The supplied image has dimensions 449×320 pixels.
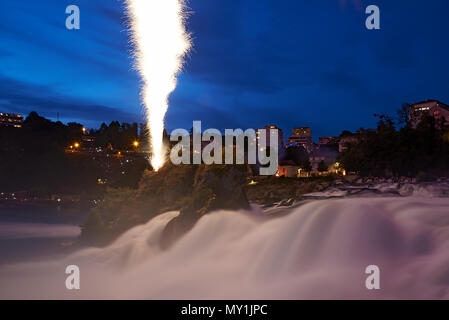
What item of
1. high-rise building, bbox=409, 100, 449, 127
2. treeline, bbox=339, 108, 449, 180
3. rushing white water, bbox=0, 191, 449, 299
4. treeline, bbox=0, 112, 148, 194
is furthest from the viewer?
treeline, bbox=0, 112, 148, 194

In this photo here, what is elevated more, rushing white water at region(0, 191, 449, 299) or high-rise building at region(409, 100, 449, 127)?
high-rise building at region(409, 100, 449, 127)

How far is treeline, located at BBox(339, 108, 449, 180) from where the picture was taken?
39625 millimetres

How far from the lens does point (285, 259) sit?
39.8 feet

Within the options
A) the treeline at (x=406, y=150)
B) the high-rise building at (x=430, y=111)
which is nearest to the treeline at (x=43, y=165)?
the treeline at (x=406, y=150)

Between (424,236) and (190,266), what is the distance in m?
7.42

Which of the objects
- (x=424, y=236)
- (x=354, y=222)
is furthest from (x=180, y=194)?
(x=424, y=236)

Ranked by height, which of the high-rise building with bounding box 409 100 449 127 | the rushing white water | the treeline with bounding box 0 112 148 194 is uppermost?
the high-rise building with bounding box 409 100 449 127

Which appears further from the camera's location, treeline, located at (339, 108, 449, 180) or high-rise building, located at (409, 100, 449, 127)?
high-rise building, located at (409, 100, 449, 127)

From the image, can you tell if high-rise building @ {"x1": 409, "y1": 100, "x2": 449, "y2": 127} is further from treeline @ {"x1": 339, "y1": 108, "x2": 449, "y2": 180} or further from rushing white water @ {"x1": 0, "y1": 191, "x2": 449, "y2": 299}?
rushing white water @ {"x1": 0, "y1": 191, "x2": 449, "y2": 299}

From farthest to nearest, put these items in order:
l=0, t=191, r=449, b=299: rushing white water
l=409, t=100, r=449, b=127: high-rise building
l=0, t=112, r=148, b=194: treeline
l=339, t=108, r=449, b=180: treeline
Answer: l=0, t=112, r=148, b=194: treeline → l=409, t=100, r=449, b=127: high-rise building → l=339, t=108, r=449, b=180: treeline → l=0, t=191, r=449, b=299: rushing white water

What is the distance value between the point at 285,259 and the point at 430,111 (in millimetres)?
64913

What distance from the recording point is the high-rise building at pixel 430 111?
4797 centimetres

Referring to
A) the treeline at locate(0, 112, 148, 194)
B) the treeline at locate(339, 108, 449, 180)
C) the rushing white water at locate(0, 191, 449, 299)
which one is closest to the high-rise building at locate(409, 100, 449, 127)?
the treeline at locate(339, 108, 449, 180)

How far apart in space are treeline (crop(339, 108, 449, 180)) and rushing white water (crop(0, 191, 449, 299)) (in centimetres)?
2770
